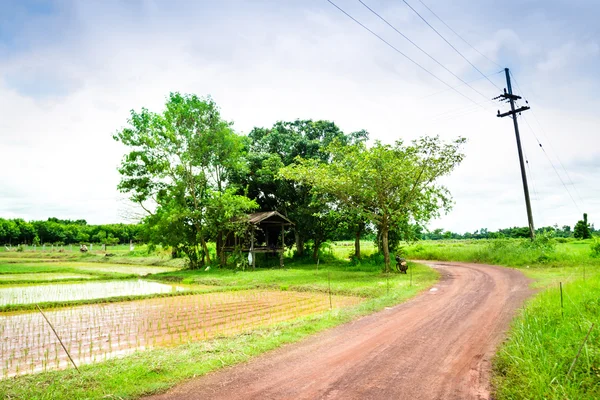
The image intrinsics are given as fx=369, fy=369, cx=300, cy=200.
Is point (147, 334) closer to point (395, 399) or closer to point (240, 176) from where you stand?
point (395, 399)

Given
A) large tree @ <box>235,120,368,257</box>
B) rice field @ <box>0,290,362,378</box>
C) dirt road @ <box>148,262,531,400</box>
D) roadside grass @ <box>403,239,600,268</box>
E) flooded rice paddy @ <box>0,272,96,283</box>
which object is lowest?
rice field @ <box>0,290,362,378</box>

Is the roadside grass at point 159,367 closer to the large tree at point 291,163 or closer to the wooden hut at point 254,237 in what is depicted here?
the wooden hut at point 254,237

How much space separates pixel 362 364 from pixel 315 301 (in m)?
6.59

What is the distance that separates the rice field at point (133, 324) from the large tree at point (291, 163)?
12.7m

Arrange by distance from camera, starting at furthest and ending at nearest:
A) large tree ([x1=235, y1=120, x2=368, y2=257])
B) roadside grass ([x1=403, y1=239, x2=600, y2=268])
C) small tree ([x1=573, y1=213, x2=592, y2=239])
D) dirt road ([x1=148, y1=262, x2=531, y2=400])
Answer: small tree ([x1=573, y1=213, x2=592, y2=239])
large tree ([x1=235, y1=120, x2=368, y2=257])
roadside grass ([x1=403, y1=239, x2=600, y2=268])
dirt road ([x1=148, y1=262, x2=531, y2=400])

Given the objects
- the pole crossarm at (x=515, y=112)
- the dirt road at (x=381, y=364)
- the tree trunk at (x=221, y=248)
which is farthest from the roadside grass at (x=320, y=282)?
the pole crossarm at (x=515, y=112)

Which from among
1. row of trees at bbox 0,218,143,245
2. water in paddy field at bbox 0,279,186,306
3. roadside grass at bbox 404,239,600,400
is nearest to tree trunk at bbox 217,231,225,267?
water in paddy field at bbox 0,279,186,306

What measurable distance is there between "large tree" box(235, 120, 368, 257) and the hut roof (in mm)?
1370

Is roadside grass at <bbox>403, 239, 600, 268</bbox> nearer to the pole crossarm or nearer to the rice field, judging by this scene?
the pole crossarm

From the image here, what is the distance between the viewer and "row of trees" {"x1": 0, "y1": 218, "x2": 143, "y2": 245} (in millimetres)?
65562

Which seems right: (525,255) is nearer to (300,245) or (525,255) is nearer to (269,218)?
(300,245)

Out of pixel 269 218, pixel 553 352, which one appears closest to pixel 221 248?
pixel 269 218

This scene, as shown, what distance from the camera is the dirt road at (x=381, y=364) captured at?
470 cm

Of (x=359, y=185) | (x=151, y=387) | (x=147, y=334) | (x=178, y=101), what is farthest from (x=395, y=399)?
(x=178, y=101)
